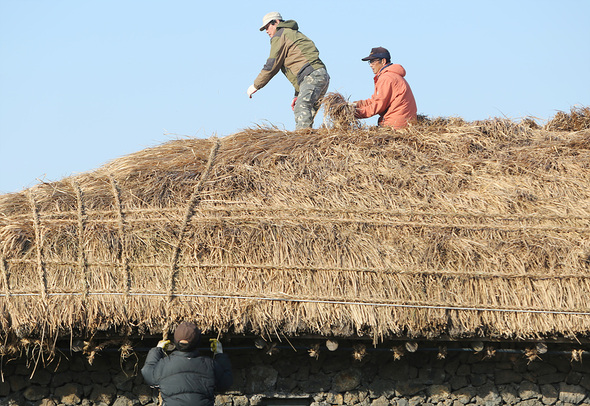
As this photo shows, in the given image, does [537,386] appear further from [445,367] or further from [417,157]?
[417,157]

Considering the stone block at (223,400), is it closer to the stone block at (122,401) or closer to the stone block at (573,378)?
the stone block at (122,401)

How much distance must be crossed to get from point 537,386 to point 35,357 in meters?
5.00

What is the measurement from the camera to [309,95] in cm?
962

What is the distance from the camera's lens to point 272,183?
7930 millimetres

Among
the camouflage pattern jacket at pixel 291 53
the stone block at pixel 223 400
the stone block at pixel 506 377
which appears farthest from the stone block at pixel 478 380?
the camouflage pattern jacket at pixel 291 53

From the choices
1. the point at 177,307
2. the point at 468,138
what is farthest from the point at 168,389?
the point at 468,138

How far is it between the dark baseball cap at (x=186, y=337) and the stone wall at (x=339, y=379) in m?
1.29

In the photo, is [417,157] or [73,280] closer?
[73,280]

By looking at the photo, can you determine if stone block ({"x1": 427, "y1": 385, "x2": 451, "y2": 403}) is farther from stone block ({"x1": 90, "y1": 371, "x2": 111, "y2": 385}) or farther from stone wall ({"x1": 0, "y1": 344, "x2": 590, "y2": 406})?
stone block ({"x1": 90, "y1": 371, "x2": 111, "y2": 385})

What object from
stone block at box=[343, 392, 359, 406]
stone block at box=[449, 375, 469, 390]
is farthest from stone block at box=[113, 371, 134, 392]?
stone block at box=[449, 375, 469, 390]

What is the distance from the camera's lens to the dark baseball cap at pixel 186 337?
5.93 metres

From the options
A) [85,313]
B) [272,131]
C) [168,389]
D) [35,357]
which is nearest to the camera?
[168,389]

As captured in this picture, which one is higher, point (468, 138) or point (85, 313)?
point (468, 138)

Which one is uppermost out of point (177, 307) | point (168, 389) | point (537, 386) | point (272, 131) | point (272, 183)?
point (272, 131)
